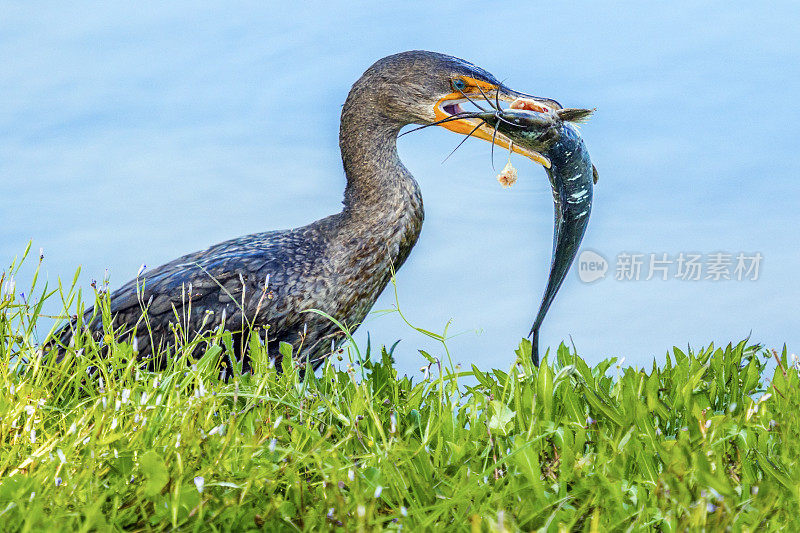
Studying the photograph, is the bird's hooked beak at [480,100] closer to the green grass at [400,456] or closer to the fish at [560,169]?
the fish at [560,169]

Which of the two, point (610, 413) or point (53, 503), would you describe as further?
point (610, 413)

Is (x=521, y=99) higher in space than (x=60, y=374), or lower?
higher

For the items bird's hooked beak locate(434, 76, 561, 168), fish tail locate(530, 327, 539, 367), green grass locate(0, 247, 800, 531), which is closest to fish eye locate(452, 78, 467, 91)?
bird's hooked beak locate(434, 76, 561, 168)

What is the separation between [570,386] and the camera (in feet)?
11.1

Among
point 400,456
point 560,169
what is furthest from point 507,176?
point 400,456

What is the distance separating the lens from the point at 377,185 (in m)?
4.53

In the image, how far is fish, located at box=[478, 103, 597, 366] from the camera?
4281 millimetres

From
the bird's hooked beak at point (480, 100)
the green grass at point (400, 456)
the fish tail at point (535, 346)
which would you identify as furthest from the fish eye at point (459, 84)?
the green grass at point (400, 456)

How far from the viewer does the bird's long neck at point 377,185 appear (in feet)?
14.6

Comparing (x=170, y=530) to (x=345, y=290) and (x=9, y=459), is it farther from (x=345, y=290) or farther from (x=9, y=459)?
(x=345, y=290)

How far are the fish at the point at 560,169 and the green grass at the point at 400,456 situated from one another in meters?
0.95

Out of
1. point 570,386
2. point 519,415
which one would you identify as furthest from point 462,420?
point 570,386

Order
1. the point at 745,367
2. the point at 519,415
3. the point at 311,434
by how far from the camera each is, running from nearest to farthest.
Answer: the point at 311,434
the point at 519,415
the point at 745,367

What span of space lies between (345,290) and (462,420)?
140cm
